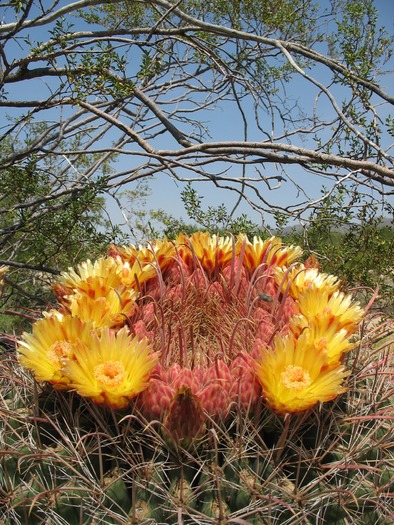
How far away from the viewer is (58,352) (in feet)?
2.86

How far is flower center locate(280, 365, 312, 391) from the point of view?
2.57ft

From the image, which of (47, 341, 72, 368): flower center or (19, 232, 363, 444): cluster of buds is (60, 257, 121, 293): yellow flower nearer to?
(19, 232, 363, 444): cluster of buds

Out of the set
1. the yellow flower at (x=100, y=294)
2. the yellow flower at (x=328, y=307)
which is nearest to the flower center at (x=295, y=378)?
the yellow flower at (x=328, y=307)

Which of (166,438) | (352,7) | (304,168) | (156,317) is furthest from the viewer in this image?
(352,7)

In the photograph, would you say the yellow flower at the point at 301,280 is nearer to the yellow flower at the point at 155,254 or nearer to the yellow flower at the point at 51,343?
the yellow flower at the point at 155,254

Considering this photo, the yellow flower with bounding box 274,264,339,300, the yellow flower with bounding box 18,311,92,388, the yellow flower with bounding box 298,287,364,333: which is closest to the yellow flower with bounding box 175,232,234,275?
the yellow flower with bounding box 274,264,339,300

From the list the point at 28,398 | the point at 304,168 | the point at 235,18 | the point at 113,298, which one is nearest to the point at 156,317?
the point at 113,298

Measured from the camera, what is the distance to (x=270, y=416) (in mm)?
794

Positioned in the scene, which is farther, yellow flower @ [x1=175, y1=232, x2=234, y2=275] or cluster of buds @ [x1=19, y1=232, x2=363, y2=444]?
yellow flower @ [x1=175, y1=232, x2=234, y2=275]

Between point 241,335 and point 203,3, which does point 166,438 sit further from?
point 203,3

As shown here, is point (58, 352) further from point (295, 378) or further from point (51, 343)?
point (295, 378)

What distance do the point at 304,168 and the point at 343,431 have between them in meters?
1.68

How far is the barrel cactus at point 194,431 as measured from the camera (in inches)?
29.3

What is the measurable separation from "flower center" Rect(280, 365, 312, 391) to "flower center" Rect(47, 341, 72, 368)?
1.13ft
